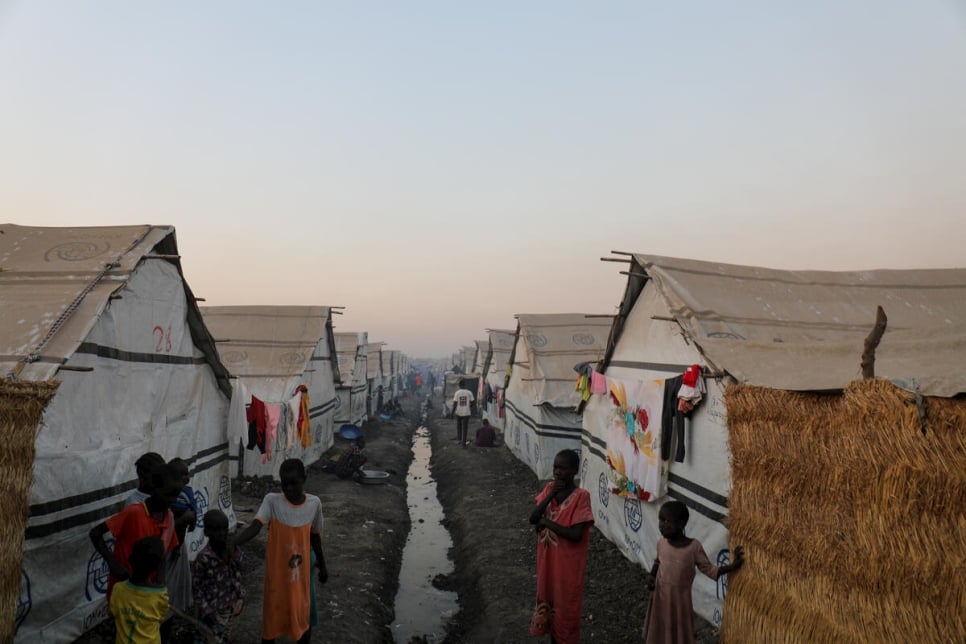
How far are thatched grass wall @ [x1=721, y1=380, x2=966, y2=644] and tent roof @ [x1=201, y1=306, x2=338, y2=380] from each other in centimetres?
1304

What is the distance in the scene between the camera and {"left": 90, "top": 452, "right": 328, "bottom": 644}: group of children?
14.5 ft

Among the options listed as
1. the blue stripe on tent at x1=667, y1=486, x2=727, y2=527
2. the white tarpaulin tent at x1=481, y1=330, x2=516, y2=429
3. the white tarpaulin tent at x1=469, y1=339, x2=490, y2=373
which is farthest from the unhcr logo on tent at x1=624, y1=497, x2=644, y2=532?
the white tarpaulin tent at x1=469, y1=339, x2=490, y2=373

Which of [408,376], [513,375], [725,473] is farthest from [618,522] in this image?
[408,376]

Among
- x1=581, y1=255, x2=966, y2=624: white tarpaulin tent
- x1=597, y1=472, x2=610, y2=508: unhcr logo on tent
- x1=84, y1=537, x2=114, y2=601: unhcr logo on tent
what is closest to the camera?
x1=84, y1=537, x2=114, y2=601: unhcr logo on tent

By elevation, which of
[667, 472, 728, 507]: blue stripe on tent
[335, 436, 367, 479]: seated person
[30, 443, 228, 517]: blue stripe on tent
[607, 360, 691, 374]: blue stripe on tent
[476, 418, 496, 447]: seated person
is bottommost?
[476, 418, 496, 447]: seated person

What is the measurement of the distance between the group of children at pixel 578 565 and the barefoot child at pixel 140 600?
2.86 m

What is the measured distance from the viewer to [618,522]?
30.5 ft

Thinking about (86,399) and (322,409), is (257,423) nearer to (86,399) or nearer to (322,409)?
(322,409)

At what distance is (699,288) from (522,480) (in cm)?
920

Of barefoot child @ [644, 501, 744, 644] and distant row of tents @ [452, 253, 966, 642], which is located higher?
distant row of tents @ [452, 253, 966, 642]

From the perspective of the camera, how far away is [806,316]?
818cm

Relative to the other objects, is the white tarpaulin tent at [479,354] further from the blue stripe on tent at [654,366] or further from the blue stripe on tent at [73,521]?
the blue stripe on tent at [73,521]

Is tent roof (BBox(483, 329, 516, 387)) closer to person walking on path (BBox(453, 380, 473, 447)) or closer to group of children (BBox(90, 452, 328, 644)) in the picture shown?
person walking on path (BBox(453, 380, 473, 447))

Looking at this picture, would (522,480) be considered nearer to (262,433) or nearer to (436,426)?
(262,433)
